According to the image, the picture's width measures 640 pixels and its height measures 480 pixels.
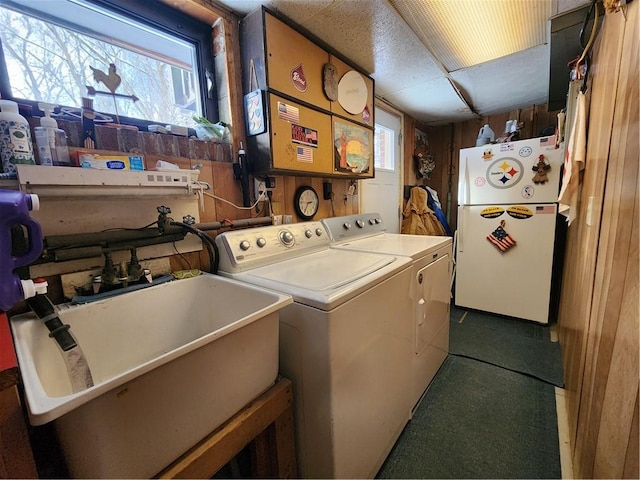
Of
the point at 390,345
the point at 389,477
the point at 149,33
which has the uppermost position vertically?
the point at 149,33

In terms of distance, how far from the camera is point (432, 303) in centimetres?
162

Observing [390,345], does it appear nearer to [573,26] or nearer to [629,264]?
[629,264]

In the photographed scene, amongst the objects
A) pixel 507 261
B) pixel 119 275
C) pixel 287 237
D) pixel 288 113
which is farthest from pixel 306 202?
pixel 507 261

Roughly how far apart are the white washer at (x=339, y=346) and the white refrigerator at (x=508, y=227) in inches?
69.6

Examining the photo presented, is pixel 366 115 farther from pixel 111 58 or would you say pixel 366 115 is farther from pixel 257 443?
pixel 257 443

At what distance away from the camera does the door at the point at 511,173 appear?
231 cm

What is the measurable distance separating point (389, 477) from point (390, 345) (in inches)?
22.9

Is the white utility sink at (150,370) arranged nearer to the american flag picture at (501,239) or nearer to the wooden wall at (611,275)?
the wooden wall at (611,275)

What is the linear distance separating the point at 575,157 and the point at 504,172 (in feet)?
4.29

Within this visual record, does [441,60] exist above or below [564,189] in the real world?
above

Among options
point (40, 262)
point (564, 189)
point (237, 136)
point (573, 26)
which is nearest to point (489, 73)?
point (573, 26)

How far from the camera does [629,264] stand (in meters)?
0.72

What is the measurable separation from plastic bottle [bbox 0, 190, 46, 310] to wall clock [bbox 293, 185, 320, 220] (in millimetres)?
1270

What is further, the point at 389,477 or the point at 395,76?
the point at 395,76
